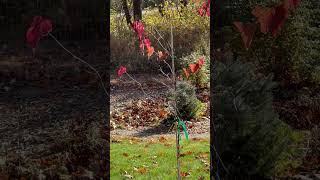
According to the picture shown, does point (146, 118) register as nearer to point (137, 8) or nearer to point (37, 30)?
point (137, 8)

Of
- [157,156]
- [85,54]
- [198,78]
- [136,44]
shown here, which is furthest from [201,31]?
[157,156]

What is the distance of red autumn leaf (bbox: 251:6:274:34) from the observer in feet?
3.80

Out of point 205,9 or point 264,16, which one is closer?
point 264,16

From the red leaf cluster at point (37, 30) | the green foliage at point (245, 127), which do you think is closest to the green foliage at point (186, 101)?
the green foliage at point (245, 127)

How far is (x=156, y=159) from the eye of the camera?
4.93 metres

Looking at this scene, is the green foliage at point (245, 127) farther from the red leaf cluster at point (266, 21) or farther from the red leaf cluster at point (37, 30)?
the red leaf cluster at point (266, 21)

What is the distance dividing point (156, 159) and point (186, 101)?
5.92 feet

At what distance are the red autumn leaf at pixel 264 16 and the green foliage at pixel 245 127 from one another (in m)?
1.97

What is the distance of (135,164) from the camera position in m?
4.75

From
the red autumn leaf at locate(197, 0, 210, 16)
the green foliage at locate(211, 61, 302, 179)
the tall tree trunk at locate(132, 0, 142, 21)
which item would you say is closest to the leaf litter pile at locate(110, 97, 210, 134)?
the red autumn leaf at locate(197, 0, 210, 16)

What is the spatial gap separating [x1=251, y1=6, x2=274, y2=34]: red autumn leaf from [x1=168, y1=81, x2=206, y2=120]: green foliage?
5167mm

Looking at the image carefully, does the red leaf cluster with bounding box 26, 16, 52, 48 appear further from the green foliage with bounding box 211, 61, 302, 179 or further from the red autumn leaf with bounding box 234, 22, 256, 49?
the green foliage with bounding box 211, 61, 302, 179

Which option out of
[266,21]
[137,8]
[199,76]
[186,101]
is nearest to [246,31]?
[266,21]

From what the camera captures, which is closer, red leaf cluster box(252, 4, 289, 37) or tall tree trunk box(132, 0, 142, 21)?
red leaf cluster box(252, 4, 289, 37)
